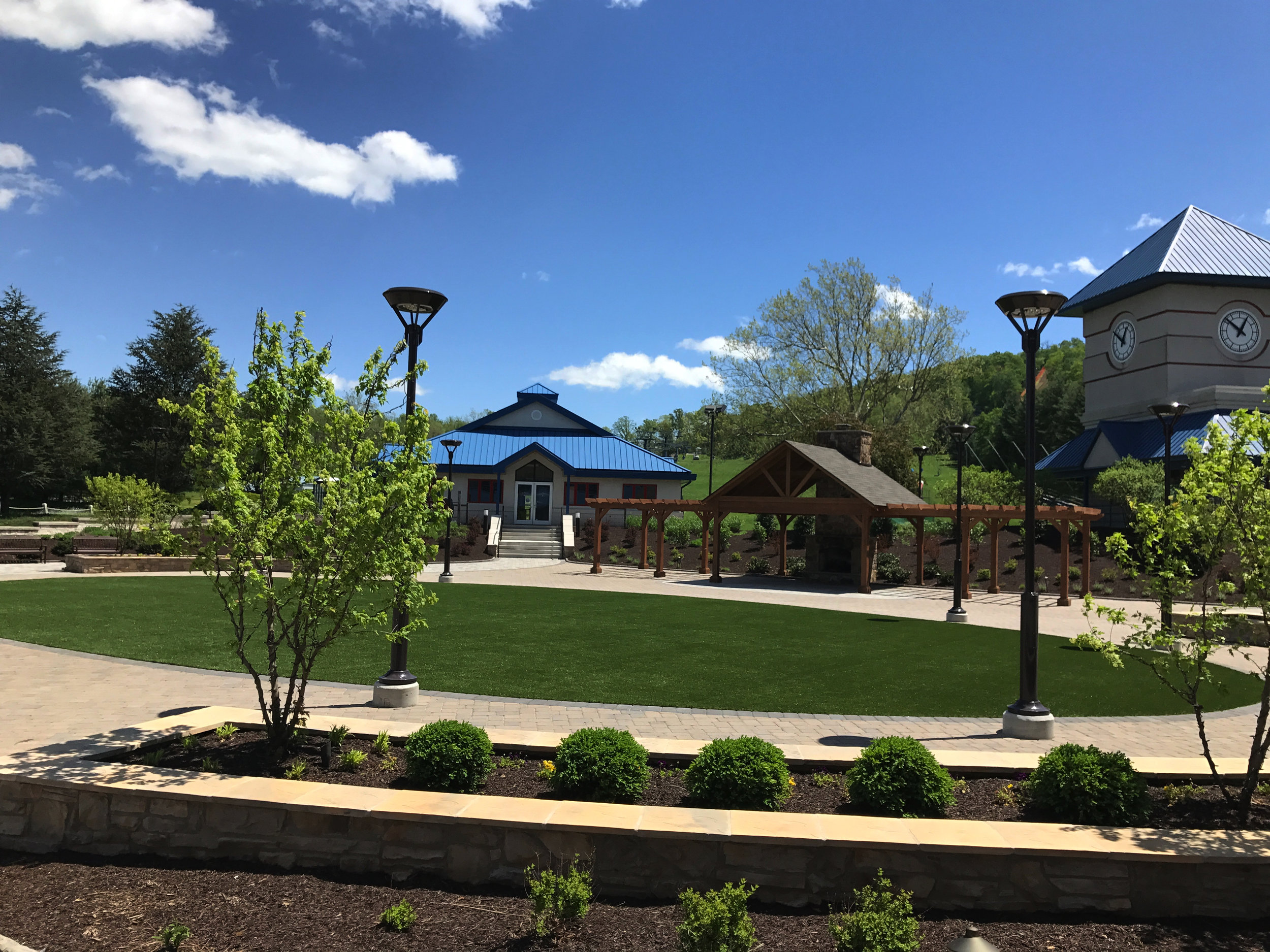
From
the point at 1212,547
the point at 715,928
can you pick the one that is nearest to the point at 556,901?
the point at 715,928

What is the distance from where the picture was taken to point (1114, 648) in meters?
6.09

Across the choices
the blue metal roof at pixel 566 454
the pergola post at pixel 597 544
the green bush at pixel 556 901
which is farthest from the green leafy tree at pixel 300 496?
the blue metal roof at pixel 566 454

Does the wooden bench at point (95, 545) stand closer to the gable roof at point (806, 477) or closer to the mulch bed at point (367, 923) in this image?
the gable roof at point (806, 477)

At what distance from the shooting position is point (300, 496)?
6188mm

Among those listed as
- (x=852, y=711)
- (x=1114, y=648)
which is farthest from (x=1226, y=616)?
(x=852, y=711)

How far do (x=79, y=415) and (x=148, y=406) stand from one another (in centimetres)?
429

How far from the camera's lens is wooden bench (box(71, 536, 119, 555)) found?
87.0ft

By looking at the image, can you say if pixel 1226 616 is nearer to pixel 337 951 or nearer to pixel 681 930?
pixel 681 930

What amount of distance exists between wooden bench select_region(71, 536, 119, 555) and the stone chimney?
25.0 meters

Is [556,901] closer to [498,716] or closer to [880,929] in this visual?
[880,929]

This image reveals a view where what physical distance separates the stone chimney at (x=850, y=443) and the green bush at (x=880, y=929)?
27242 mm

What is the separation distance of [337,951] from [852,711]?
6.63 m

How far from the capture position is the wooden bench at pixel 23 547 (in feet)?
88.7

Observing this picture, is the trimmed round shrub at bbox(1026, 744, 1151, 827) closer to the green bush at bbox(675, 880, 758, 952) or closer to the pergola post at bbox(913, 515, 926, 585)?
the green bush at bbox(675, 880, 758, 952)
